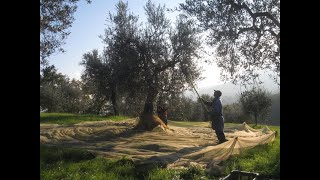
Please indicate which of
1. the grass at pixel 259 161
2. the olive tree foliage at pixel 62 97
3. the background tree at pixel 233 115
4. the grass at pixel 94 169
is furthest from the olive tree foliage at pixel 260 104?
the olive tree foliage at pixel 62 97

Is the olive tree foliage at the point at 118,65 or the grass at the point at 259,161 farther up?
the olive tree foliage at the point at 118,65

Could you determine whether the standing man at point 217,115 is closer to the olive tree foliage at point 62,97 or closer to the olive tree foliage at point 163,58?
the olive tree foliage at point 163,58

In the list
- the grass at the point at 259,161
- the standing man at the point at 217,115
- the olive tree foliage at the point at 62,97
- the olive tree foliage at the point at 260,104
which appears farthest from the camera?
the olive tree foliage at the point at 62,97

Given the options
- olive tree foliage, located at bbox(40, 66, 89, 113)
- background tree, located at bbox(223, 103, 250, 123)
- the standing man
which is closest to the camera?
the standing man

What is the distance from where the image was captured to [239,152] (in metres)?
7.89

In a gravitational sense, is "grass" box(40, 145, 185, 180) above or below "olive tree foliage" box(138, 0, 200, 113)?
below

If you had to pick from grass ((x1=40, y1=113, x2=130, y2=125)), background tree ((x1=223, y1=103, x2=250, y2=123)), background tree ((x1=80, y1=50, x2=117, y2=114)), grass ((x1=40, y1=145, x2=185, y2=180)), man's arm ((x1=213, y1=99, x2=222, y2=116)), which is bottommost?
grass ((x1=40, y1=145, x2=185, y2=180))

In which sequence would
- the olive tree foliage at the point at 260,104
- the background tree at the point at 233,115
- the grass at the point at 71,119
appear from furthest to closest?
the grass at the point at 71,119, the background tree at the point at 233,115, the olive tree foliage at the point at 260,104

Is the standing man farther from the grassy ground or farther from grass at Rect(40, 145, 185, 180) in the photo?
grass at Rect(40, 145, 185, 180)

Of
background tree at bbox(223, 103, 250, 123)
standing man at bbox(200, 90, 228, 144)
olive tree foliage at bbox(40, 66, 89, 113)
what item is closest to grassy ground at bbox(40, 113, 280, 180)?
standing man at bbox(200, 90, 228, 144)

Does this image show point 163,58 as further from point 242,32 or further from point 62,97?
point 62,97
